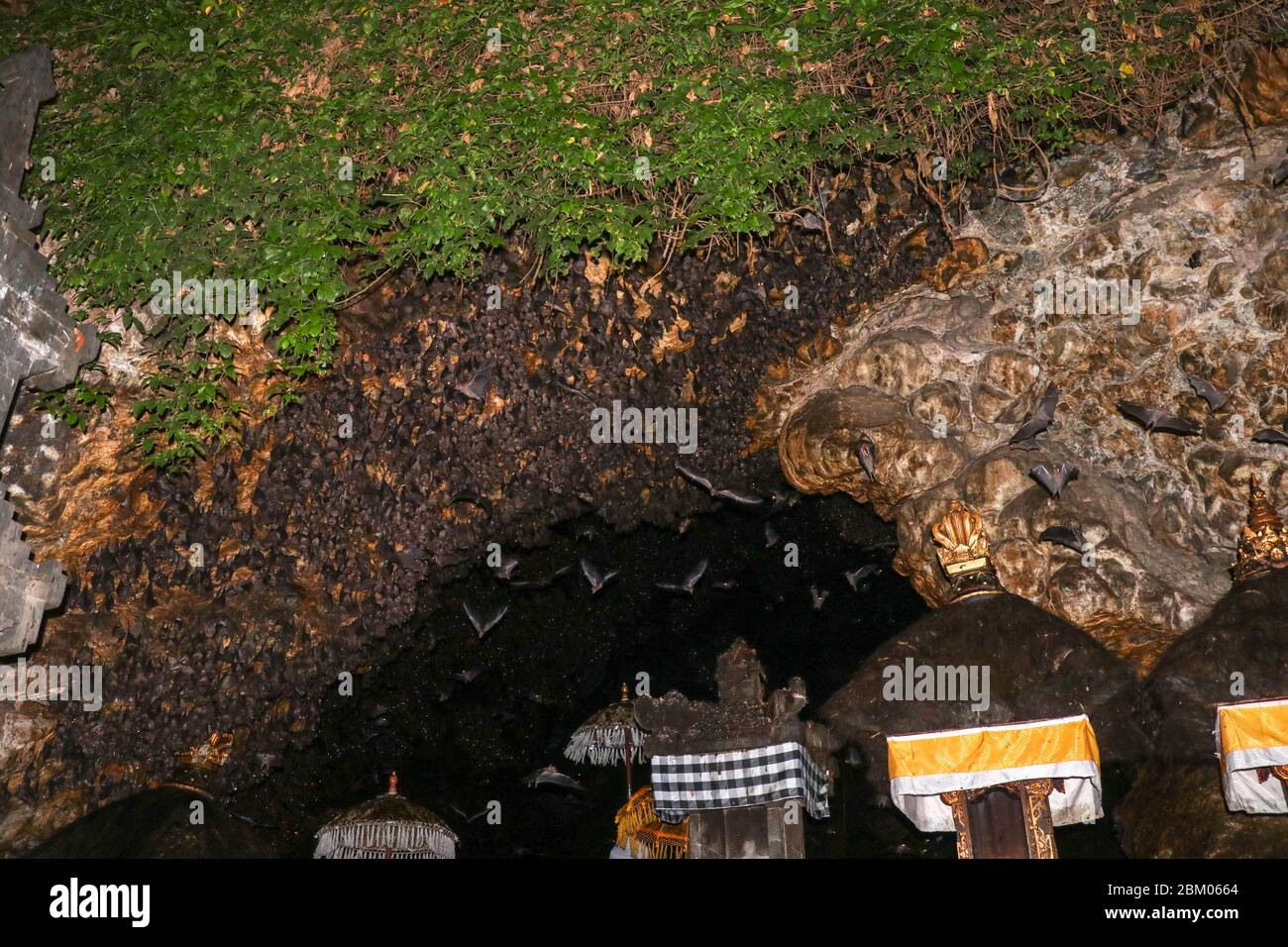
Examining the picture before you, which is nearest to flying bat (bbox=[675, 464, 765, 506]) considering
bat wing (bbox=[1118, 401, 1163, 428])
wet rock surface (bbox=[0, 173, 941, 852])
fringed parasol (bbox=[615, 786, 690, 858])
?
wet rock surface (bbox=[0, 173, 941, 852])

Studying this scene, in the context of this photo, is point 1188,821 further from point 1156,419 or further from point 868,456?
point 868,456

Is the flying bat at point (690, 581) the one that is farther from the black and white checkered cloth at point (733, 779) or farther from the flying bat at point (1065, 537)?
the black and white checkered cloth at point (733, 779)

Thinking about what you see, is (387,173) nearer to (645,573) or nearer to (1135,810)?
(645,573)

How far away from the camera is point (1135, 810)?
28.2ft

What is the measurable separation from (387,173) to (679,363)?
11.5ft

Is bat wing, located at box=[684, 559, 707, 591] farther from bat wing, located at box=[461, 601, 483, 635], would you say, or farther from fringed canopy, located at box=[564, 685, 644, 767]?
bat wing, located at box=[461, 601, 483, 635]

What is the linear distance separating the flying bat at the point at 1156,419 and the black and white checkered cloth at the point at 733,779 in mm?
4118

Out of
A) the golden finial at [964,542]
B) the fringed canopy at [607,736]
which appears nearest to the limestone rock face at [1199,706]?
the golden finial at [964,542]

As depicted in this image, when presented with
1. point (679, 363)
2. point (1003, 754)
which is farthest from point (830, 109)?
point (1003, 754)

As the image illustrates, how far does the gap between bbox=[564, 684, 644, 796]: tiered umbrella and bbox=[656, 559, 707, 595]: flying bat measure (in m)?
1.02

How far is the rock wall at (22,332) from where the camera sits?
6.41 meters

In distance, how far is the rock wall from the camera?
6410 mm

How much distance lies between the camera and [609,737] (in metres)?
10.7

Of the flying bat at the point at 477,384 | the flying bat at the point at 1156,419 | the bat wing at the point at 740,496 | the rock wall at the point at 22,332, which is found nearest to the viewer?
the rock wall at the point at 22,332
